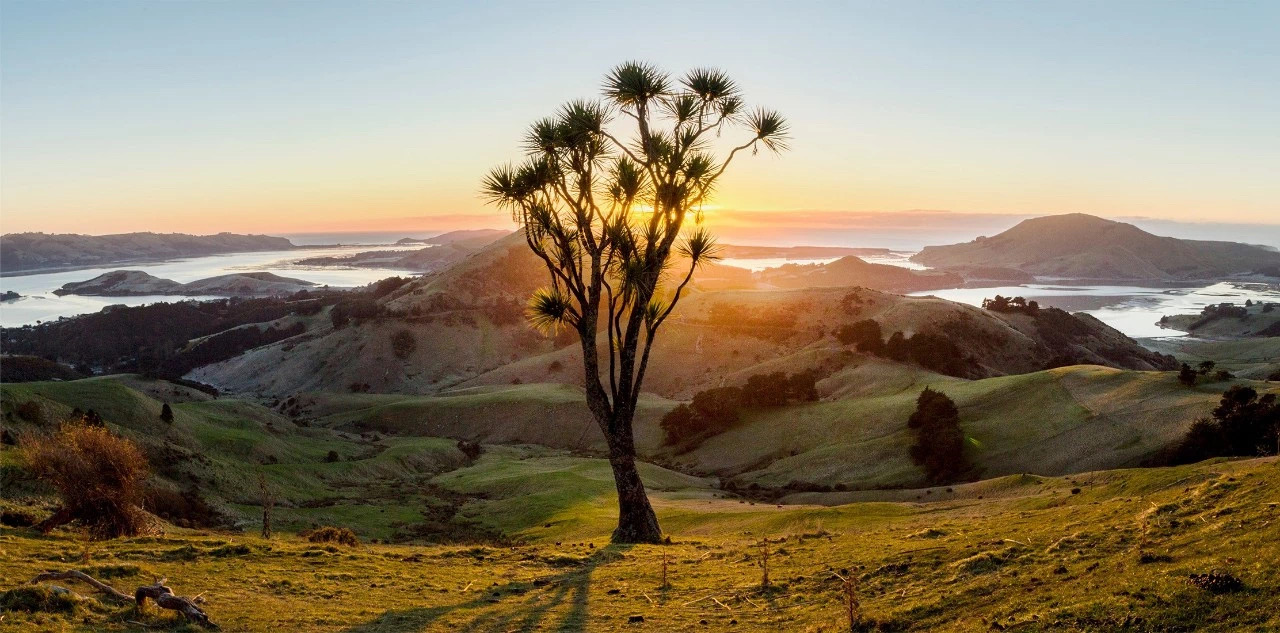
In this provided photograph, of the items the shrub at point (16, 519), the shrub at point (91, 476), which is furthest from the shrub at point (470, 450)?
the shrub at point (16, 519)

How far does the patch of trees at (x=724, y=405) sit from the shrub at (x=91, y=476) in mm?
60883

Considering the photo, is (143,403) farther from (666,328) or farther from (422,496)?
(666,328)

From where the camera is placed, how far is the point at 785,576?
18062 mm

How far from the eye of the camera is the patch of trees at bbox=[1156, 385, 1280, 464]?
3916cm

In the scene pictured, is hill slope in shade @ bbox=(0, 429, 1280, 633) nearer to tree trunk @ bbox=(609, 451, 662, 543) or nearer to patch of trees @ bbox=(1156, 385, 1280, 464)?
tree trunk @ bbox=(609, 451, 662, 543)

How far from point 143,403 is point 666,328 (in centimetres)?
9522

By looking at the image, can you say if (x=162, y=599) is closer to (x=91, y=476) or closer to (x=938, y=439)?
(x=91, y=476)

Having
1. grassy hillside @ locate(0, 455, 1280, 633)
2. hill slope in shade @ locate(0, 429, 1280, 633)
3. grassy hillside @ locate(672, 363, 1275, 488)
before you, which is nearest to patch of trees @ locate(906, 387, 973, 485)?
grassy hillside @ locate(672, 363, 1275, 488)

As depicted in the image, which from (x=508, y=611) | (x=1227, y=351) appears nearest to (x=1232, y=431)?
(x=508, y=611)

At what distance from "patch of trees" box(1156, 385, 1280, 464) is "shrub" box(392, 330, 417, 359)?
454 feet

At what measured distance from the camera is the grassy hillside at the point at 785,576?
11.4 metres

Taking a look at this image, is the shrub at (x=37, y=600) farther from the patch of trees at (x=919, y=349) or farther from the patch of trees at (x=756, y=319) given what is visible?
the patch of trees at (x=756, y=319)

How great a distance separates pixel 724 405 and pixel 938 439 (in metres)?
28.8

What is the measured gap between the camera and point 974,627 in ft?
37.4
